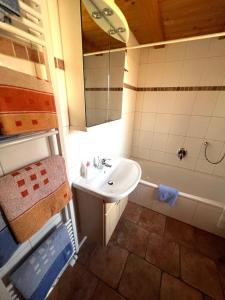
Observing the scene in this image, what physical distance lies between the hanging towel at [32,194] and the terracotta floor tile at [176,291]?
46.5 inches

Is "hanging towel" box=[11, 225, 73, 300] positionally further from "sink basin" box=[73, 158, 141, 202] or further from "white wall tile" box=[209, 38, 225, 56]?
"white wall tile" box=[209, 38, 225, 56]

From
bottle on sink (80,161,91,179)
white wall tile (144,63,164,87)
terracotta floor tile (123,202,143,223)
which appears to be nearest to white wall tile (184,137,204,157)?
white wall tile (144,63,164,87)

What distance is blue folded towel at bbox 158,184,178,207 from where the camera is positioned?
1635 millimetres

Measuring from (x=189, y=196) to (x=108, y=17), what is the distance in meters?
1.84

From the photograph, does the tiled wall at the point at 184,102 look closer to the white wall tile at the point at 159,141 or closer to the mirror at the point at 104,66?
the white wall tile at the point at 159,141

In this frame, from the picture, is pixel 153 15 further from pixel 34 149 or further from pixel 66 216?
pixel 66 216

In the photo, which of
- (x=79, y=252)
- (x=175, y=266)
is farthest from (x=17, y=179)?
(x=175, y=266)

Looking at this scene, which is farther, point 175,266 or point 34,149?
point 175,266

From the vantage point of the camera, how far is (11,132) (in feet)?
1.87

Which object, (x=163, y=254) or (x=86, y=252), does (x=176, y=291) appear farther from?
(x=86, y=252)

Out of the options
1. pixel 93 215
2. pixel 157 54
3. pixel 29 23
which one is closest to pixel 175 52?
pixel 157 54

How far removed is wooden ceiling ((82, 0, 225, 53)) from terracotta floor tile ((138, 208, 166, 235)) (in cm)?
191

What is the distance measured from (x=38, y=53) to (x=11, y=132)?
0.47 meters

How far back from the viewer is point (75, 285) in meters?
1.18
